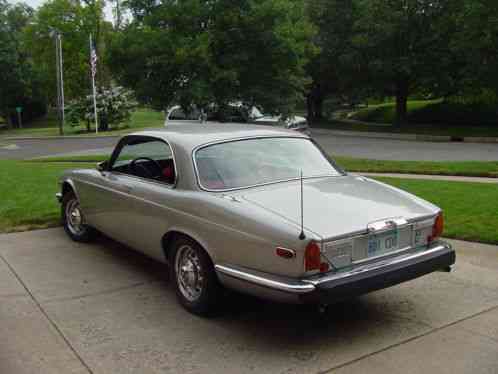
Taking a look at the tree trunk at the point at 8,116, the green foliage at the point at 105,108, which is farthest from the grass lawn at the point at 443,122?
the tree trunk at the point at 8,116

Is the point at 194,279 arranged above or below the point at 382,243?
below

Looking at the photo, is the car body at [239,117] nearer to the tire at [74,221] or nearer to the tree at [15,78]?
the tire at [74,221]

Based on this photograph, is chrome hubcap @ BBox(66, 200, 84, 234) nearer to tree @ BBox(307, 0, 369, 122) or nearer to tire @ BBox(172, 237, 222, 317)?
tire @ BBox(172, 237, 222, 317)

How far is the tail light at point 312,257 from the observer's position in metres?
3.60

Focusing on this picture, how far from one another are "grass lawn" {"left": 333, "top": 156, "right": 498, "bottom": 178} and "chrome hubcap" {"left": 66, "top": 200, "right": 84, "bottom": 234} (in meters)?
7.83

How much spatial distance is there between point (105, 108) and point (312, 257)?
3611 centimetres

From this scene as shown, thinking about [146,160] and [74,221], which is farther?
[74,221]

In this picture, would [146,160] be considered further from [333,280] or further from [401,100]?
[401,100]

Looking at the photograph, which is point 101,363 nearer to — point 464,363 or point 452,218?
point 464,363

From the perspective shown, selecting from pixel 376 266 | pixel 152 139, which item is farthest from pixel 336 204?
pixel 152 139

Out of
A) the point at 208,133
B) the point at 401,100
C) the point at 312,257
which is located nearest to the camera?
the point at 312,257

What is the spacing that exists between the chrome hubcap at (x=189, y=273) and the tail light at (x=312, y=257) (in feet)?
3.24

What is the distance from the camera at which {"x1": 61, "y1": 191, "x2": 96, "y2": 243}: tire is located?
257 inches

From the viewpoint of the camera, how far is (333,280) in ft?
11.9
